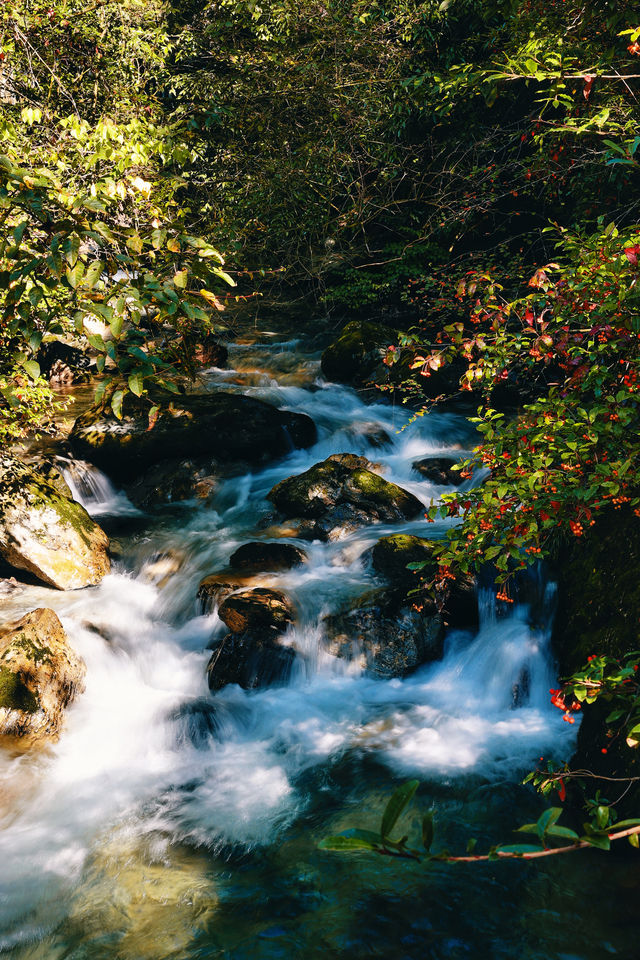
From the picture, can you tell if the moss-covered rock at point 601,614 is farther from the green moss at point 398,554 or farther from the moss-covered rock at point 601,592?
the green moss at point 398,554

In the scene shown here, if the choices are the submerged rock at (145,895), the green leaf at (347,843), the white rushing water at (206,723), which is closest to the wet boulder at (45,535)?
the white rushing water at (206,723)

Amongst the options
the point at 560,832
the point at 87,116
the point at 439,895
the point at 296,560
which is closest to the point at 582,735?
the point at 439,895

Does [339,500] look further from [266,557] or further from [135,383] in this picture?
[135,383]

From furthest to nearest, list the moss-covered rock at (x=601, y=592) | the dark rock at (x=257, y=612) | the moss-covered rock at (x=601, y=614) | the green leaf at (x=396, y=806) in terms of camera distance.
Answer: the dark rock at (x=257, y=612), the moss-covered rock at (x=601, y=592), the moss-covered rock at (x=601, y=614), the green leaf at (x=396, y=806)

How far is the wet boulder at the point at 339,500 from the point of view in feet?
26.3

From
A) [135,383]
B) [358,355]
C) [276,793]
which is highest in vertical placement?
[358,355]

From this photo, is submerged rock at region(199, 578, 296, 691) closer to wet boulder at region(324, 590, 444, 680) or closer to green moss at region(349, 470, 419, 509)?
wet boulder at region(324, 590, 444, 680)

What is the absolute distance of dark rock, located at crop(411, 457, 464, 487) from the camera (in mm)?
9188

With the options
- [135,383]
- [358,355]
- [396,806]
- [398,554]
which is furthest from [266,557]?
[358,355]

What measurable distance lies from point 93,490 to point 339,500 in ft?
12.7

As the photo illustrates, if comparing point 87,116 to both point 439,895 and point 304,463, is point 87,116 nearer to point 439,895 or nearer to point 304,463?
point 304,463

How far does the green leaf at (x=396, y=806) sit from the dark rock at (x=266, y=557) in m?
5.84

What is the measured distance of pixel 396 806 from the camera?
1.31 meters

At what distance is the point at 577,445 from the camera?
11.2 ft
